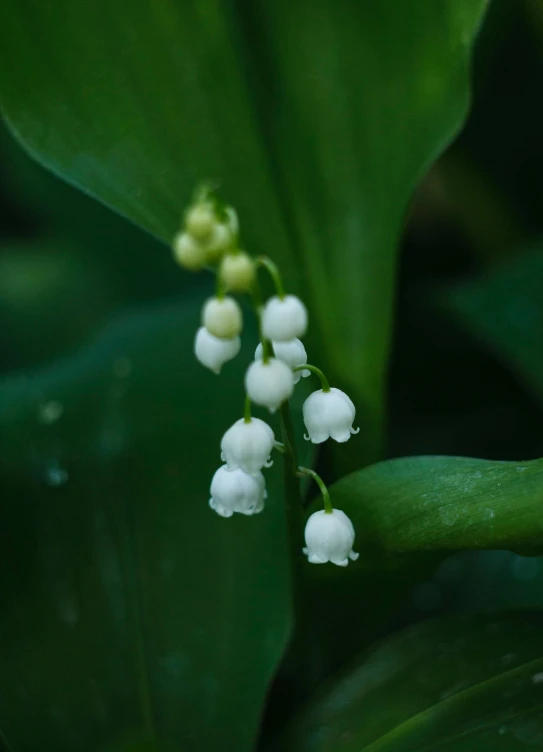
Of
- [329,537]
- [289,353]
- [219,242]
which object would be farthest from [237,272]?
[329,537]

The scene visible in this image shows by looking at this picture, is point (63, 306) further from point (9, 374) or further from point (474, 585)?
point (474, 585)

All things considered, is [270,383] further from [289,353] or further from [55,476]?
[55,476]

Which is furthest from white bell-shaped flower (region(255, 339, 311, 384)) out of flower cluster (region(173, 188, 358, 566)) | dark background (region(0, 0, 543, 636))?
dark background (region(0, 0, 543, 636))

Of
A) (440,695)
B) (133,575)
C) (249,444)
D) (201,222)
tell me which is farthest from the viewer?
(133,575)

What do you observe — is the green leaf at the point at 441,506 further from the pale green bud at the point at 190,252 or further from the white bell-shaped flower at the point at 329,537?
the pale green bud at the point at 190,252

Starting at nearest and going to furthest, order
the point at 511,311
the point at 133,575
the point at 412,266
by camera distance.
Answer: the point at 133,575 → the point at 511,311 → the point at 412,266

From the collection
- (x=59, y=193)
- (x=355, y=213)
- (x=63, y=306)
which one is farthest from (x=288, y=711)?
(x=59, y=193)

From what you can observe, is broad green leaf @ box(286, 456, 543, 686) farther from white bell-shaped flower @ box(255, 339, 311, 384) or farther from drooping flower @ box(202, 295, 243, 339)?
drooping flower @ box(202, 295, 243, 339)

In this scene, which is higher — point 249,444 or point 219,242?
point 219,242
